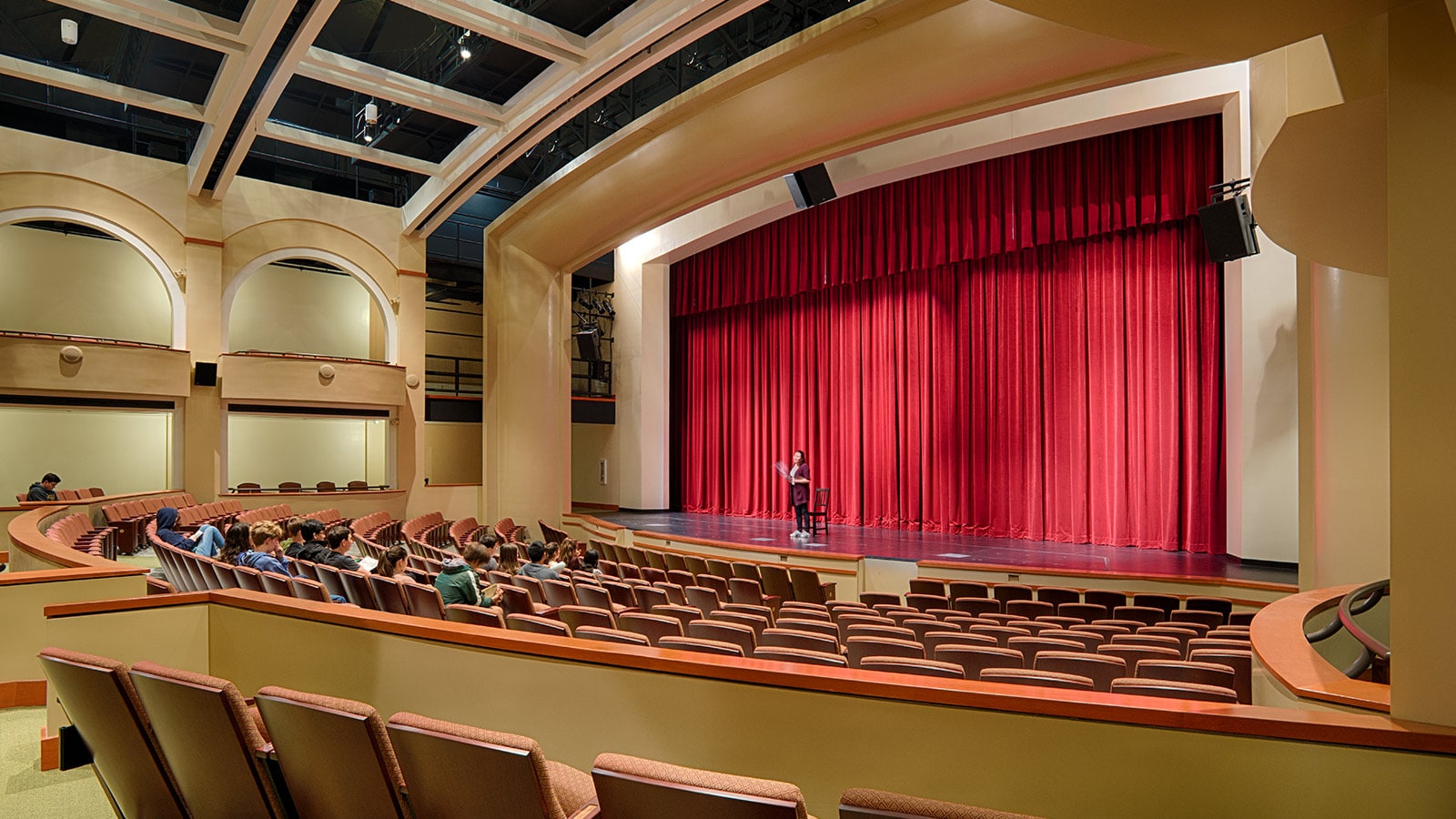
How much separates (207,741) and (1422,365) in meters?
3.30

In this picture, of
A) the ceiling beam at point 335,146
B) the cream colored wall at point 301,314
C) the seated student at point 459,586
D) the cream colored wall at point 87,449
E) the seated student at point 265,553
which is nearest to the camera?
the seated student at point 459,586

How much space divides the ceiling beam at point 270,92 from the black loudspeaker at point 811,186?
18.9 feet

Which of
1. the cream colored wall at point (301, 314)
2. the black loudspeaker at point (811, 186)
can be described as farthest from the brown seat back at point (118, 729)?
the cream colored wall at point (301, 314)

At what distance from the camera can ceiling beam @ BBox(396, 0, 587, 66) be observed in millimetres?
9062

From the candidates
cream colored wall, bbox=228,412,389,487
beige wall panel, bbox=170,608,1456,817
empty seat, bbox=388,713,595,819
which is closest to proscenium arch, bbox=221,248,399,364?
cream colored wall, bbox=228,412,389,487

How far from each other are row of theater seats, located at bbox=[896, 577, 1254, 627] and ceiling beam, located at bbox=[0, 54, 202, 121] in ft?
37.6

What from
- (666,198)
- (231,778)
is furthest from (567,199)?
(231,778)

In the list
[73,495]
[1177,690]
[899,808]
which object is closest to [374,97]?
[73,495]

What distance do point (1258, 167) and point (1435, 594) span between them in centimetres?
300

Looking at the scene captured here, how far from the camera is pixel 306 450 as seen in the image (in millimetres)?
18812

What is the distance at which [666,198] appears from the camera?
12.0 meters

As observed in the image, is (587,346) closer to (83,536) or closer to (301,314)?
(301,314)

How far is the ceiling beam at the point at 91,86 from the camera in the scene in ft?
35.3

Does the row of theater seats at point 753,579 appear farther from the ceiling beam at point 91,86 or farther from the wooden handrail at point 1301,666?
the ceiling beam at point 91,86
